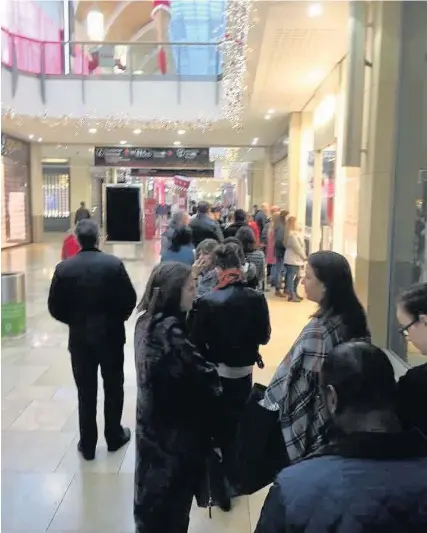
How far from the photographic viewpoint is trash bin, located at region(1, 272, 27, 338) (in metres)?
7.59

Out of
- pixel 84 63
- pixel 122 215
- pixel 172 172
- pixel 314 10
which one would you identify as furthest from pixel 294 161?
pixel 172 172

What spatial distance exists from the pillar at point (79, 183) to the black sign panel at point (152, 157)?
8.27 m

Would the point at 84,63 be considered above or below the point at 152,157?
above

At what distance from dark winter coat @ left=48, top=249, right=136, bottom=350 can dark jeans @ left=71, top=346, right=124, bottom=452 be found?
0.26ft

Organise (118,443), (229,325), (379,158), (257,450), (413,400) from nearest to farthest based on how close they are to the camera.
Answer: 1. (413,400)
2. (257,450)
3. (229,325)
4. (118,443)
5. (379,158)

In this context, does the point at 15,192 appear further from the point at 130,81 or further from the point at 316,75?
the point at 316,75

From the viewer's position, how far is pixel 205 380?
95.0 inches

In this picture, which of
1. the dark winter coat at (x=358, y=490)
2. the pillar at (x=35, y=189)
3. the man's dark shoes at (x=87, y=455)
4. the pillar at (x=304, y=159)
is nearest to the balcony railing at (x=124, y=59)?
the pillar at (x=304, y=159)

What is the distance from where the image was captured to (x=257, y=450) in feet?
6.62

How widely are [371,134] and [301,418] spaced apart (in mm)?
4216

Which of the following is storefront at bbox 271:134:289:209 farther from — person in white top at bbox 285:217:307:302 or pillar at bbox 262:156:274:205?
person in white top at bbox 285:217:307:302

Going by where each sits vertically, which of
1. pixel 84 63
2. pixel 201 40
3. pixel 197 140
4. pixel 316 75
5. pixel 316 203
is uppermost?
pixel 201 40

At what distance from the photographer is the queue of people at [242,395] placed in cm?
119

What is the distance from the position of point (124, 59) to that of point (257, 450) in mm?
14715
